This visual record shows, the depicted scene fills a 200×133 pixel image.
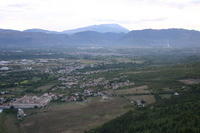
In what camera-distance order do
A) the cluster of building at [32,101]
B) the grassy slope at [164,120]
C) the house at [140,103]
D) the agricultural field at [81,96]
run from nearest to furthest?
the grassy slope at [164,120] < the agricultural field at [81,96] < the house at [140,103] < the cluster of building at [32,101]

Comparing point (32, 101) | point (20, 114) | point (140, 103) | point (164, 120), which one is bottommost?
point (20, 114)

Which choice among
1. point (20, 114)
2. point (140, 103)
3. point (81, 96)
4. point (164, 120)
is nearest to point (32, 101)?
point (20, 114)

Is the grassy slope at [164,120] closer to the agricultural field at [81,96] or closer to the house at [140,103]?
the agricultural field at [81,96]

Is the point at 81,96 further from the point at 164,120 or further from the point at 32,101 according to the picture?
the point at 164,120

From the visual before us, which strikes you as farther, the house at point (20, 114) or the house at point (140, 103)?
the house at point (140, 103)

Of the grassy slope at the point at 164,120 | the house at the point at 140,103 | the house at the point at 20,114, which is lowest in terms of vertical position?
the house at the point at 20,114

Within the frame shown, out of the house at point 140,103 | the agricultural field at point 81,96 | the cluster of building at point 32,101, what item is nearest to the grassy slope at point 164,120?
the agricultural field at point 81,96

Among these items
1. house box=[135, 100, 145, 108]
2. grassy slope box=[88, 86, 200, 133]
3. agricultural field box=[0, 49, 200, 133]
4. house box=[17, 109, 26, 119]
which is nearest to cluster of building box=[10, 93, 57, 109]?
agricultural field box=[0, 49, 200, 133]

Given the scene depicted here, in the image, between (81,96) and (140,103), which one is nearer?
(140,103)

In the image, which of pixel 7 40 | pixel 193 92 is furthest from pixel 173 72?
pixel 7 40

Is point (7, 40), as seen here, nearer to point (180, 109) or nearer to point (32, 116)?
point (32, 116)

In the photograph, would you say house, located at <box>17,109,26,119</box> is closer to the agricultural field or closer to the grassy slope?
the agricultural field
